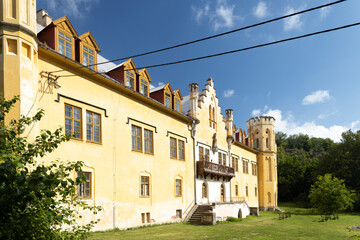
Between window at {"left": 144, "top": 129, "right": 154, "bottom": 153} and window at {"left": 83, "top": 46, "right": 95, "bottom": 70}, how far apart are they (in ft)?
21.4

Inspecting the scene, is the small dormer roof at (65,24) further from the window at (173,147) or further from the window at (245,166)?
the window at (245,166)

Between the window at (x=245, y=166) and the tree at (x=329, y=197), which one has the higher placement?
the window at (x=245, y=166)

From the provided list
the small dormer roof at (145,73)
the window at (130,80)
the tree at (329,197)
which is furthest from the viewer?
the tree at (329,197)

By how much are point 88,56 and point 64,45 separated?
193 cm

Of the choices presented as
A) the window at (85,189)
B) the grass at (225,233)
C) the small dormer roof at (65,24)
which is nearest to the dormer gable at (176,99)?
the grass at (225,233)

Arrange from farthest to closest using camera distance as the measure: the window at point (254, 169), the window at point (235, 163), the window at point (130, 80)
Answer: the window at point (254, 169) → the window at point (235, 163) → the window at point (130, 80)

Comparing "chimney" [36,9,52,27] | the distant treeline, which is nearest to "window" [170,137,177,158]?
"chimney" [36,9,52,27]

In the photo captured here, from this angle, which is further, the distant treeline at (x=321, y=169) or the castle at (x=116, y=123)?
the distant treeline at (x=321, y=169)

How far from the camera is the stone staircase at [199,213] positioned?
27281 mm

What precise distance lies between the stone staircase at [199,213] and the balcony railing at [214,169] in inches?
134

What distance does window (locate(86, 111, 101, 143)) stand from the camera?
18609 mm

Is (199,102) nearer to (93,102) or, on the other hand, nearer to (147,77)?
(147,77)

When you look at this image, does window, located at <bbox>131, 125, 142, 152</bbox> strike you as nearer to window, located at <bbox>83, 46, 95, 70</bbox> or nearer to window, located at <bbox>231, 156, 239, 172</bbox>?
window, located at <bbox>83, 46, 95, 70</bbox>

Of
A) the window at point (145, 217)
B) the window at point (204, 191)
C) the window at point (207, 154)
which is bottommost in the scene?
the window at point (145, 217)
